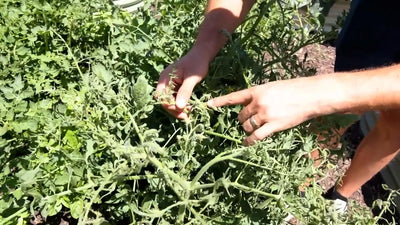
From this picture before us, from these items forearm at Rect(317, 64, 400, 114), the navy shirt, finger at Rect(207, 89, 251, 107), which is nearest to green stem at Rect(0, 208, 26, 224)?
finger at Rect(207, 89, 251, 107)

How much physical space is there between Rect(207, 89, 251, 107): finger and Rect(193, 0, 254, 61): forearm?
0.19 metres

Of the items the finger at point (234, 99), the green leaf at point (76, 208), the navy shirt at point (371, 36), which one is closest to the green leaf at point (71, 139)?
the green leaf at point (76, 208)

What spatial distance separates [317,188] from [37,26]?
99cm

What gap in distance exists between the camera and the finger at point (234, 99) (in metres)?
1.05

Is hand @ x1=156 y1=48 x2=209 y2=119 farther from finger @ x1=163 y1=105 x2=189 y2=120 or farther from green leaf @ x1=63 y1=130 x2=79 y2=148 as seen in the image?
green leaf @ x1=63 y1=130 x2=79 y2=148

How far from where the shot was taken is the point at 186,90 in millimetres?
1149

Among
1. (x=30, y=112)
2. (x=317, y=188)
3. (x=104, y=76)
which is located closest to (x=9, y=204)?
(x=30, y=112)

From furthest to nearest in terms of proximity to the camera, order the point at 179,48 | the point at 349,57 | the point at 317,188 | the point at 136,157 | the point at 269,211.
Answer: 1. the point at 349,57
2. the point at 179,48
3. the point at 269,211
4. the point at 317,188
5. the point at 136,157

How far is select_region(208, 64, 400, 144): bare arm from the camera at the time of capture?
3.34 feet

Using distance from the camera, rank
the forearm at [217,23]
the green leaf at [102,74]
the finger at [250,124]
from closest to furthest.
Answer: the finger at [250,124]
the green leaf at [102,74]
the forearm at [217,23]

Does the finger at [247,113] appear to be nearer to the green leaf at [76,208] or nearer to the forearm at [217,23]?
the forearm at [217,23]

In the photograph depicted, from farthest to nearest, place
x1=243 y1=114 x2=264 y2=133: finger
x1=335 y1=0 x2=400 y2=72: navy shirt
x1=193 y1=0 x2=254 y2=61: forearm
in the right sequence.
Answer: x1=335 y1=0 x2=400 y2=72: navy shirt
x1=193 y1=0 x2=254 y2=61: forearm
x1=243 y1=114 x2=264 y2=133: finger

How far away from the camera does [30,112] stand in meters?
1.28

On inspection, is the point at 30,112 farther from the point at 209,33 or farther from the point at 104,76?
the point at 209,33
